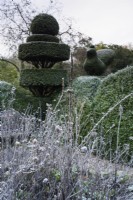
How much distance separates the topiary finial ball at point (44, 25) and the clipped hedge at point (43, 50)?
969mm

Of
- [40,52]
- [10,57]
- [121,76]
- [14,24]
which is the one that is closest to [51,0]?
[14,24]

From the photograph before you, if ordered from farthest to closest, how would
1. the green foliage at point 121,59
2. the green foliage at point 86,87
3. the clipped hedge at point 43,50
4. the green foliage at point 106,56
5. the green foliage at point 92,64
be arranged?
1. the green foliage at point 121,59
2. the green foliage at point 106,56
3. the green foliage at point 92,64
4. the clipped hedge at point 43,50
5. the green foliage at point 86,87

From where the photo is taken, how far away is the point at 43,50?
36.2 ft

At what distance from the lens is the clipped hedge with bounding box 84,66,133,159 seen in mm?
6113

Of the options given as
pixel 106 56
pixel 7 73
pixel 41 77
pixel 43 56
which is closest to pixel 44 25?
pixel 43 56

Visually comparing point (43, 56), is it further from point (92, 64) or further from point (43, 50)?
point (92, 64)

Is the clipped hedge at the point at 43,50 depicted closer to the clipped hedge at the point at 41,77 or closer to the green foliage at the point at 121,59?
the clipped hedge at the point at 41,77

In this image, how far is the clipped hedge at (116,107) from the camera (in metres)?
6.11

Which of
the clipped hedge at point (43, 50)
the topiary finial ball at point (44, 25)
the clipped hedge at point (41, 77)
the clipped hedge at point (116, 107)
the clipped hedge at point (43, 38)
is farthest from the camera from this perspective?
the topiary finial ball at point (44, 25)

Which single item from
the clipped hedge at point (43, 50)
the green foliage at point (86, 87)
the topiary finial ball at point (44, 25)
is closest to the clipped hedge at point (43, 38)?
the topiary finial ball at point (44, 25)

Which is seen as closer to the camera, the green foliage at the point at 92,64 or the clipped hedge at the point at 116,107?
the clipped hedge at the point at 116,107

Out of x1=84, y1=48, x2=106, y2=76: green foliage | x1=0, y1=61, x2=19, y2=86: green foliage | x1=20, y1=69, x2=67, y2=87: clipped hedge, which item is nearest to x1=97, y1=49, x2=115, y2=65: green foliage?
x1=84, y1=48, x2=106, y2=76: green foliage

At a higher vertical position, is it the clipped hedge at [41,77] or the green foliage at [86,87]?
the clipped hedge at [41,77]

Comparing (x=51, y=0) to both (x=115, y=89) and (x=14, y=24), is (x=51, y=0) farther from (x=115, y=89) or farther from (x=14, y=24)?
(x=115, y=89)
